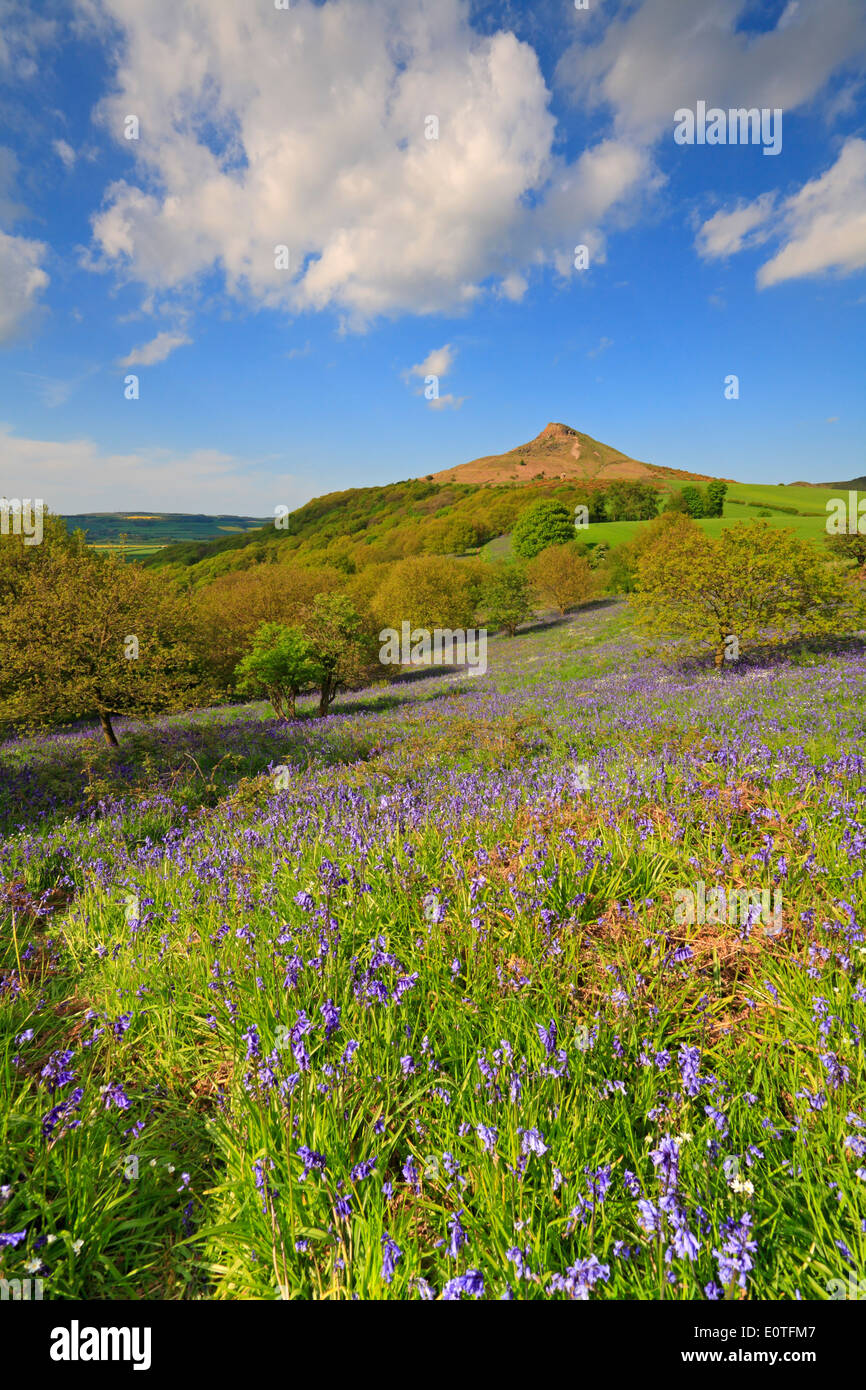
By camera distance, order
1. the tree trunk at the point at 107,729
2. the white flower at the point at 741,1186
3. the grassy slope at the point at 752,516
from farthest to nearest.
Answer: the grassy slope at the point at 752,516, the tree trunk at the point at 107,729, the white flower at the point at 741,1186

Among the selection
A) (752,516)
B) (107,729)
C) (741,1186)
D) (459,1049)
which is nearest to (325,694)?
(107,729)

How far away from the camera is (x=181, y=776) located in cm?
1006

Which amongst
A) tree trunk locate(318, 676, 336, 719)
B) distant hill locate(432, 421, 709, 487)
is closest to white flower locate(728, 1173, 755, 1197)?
tree trunk locate(318, 676, 336, 719)

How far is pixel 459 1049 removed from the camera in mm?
2945

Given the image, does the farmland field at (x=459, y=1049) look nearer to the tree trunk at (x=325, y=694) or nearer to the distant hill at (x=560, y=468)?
the tree trunk at (x=325, y=694)

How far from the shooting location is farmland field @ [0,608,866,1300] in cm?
198

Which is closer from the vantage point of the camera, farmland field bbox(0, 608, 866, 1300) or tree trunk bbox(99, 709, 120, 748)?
farmland field bbox(0, 608, 866, 1300)

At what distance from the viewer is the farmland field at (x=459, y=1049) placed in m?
1.98

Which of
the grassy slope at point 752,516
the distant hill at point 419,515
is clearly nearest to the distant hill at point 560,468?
the distant hill at point 419,515

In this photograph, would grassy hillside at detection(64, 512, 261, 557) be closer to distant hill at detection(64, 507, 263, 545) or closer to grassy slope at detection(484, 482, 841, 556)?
distant hill at detection(64, 507, 263, 545)

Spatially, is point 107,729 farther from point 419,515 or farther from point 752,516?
point 419,515
